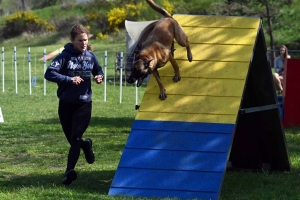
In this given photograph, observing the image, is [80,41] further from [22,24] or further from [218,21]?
[22,24]

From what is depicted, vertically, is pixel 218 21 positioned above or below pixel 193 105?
above

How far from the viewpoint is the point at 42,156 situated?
9594 millimetres

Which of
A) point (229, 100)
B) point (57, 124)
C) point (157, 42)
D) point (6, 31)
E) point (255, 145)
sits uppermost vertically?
point (157, 42)

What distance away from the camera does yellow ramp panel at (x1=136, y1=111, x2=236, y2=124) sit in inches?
262

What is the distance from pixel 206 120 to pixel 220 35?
130cm

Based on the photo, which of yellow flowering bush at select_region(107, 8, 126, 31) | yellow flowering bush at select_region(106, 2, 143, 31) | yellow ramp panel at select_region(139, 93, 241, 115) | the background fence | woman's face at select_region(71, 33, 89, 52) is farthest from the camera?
yellow flowering bush at select_region(107, 8, 126, 31)

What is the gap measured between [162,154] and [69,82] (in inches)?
46.7

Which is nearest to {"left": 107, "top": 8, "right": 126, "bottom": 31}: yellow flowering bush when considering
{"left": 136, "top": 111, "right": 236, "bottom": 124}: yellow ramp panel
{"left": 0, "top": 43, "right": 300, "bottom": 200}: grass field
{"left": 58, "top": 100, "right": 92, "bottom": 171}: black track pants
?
{"left": 0, "top": 43, "right": 300, "bottom": 200}: grass field

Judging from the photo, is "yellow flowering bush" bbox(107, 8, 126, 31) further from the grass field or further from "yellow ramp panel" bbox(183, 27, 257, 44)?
"yellow ramp panel" bbox(183, 27, 257, 44)

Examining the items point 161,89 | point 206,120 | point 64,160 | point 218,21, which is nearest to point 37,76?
point 64,160

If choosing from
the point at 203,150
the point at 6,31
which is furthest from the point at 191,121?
the point at 6,31

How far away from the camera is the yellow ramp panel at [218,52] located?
23.6 feet

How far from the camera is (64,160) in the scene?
9188mm

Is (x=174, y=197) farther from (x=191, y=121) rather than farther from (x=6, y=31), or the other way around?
(x=6, y=31)
